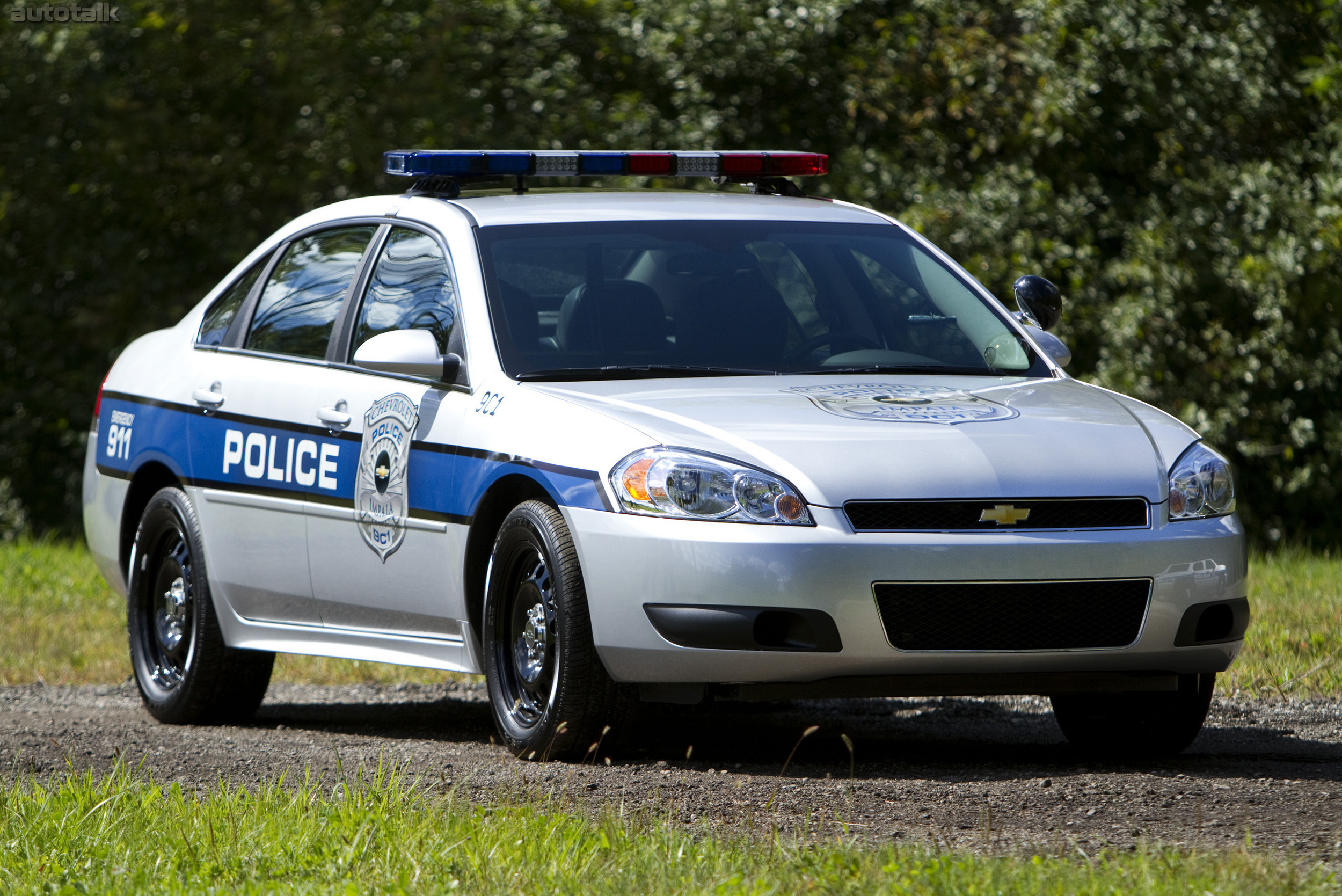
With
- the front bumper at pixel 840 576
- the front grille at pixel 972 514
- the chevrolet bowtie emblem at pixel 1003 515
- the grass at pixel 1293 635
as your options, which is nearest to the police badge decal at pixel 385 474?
the front bumper at pixel 840 576

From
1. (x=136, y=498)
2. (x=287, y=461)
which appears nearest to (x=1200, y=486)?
(x=287, y=461)

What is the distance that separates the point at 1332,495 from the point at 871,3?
536 cm

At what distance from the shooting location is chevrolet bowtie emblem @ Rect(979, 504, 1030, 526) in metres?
5.23

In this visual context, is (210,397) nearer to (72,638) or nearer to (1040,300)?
(1040,300)

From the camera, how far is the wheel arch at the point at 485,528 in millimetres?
5797

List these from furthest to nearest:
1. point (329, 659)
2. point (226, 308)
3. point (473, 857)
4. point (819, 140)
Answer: point (819, 140) → point (329, 659) → point (226, 308) → point (473, 857)

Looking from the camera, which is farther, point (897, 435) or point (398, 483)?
point (398, 483)

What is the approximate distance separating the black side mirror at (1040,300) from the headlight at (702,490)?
1.82m

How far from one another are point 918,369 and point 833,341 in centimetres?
29

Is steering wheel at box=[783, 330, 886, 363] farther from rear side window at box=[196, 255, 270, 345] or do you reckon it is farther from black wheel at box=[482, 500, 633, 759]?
rear side window at box=[196, 255, 270, 345]

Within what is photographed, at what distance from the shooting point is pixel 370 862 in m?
4.16

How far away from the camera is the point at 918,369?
20.5 ft

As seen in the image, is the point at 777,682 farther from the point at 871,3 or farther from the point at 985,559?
the point at 871,3

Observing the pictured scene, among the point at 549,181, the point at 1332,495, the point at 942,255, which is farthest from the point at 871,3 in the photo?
the point at 942,255
